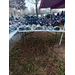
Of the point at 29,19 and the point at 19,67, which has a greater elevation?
the point at 29,19

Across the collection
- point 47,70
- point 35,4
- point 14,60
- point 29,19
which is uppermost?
point 35,4

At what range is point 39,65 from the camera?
6.47 feet

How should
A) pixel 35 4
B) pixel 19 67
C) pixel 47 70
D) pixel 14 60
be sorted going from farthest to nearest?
pixel 35 4 → pixel 14 60 → pixel 19 67 → pixel 47 70

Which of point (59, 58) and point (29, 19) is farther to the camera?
point (29, 19)
